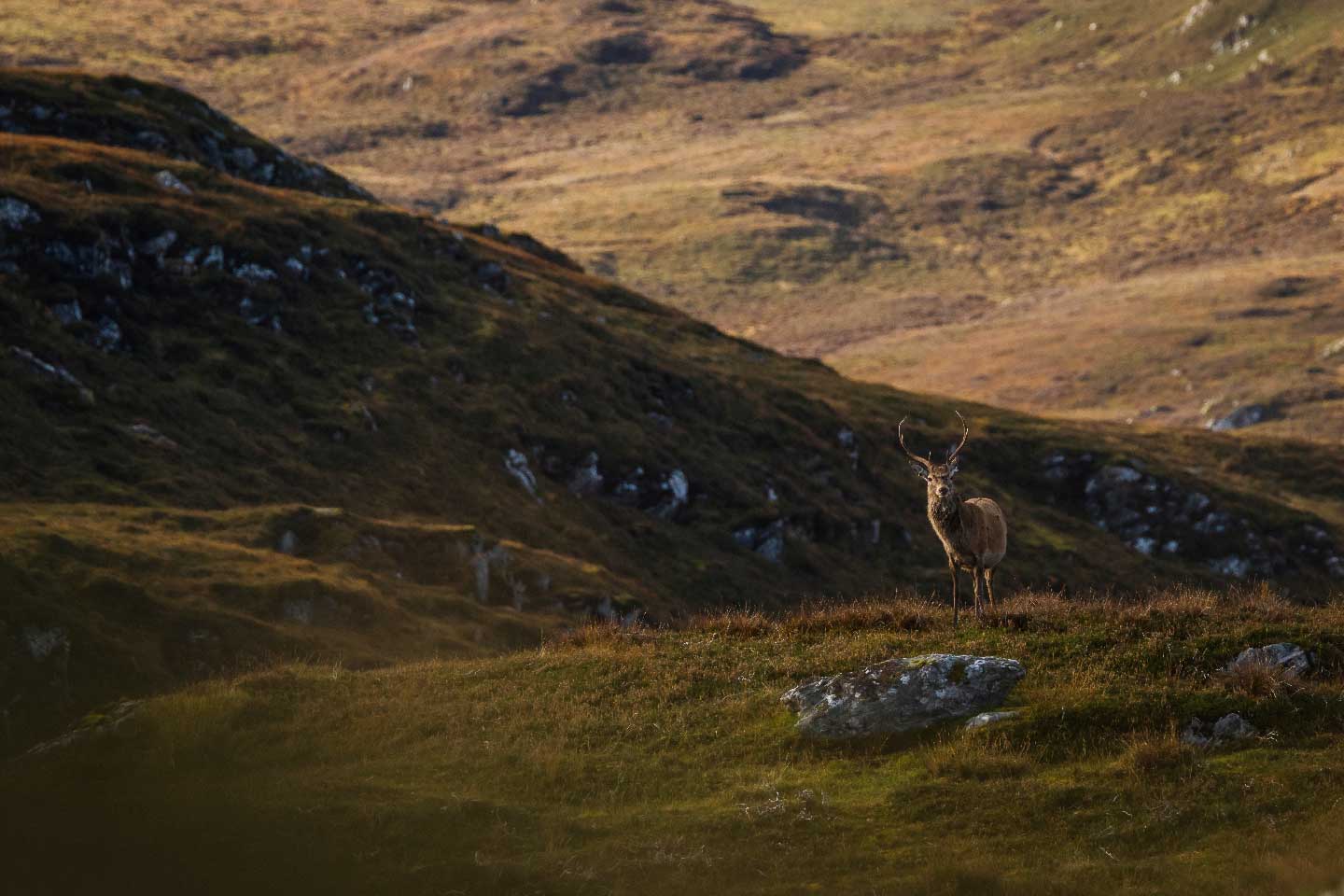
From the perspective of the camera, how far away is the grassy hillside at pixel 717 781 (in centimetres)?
1650

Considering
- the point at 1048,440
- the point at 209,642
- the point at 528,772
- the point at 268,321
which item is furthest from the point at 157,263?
the point at 1048,440

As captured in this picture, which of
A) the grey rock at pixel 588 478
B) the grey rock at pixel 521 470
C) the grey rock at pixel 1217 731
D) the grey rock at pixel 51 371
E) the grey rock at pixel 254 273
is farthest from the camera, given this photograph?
the grey rock at pixel 588 478

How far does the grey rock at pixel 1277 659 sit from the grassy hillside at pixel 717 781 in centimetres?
27

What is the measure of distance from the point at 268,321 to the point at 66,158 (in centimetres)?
1351

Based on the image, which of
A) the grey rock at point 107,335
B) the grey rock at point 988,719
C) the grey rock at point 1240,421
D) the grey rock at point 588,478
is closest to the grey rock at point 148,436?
the grey rock at point 107,335

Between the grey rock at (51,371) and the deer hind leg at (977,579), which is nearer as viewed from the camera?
the deer hind leg at (977,579)

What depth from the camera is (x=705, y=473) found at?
73375 mm

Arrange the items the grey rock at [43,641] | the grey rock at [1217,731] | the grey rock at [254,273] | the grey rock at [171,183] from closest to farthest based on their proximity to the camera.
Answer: the grey rock at [1217,731] < the grey rock at [43,641] < the grey rock at [254,273] < the grey rock at [171,183]

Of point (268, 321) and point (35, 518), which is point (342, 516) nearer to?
point (35, 518)

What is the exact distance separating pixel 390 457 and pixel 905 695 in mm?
40529

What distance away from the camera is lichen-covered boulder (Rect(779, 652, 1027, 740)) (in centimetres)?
1994

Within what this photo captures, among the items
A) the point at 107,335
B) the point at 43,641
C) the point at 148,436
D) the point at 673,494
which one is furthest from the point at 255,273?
the point at 43,641

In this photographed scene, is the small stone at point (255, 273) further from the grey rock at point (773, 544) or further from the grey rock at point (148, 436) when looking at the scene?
the grey rock at point (773, 544)

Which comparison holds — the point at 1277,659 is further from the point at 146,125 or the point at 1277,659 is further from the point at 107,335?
the point at 146,125
